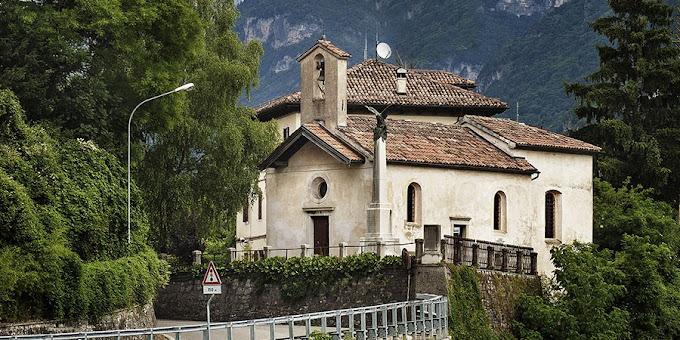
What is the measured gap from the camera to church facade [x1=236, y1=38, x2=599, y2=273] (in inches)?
2133

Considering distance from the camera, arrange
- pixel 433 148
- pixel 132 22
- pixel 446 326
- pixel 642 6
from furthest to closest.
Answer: pixel 642 6
pixel 433 148
pixel 132 22
pixel 446 326

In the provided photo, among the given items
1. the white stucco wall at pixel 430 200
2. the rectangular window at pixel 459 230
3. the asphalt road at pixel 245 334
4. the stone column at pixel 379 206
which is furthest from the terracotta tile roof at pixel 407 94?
the asphalt road at pixel 245 334

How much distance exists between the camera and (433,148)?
186 feet

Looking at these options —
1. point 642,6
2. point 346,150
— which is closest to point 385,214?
point 346,150

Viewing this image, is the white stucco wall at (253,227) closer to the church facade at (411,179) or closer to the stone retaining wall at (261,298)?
the church facade at (411,179)

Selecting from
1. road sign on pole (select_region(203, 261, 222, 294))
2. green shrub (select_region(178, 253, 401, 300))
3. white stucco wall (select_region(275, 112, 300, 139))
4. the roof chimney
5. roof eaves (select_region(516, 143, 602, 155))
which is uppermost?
the roof chimney

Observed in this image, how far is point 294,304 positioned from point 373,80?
22.5m

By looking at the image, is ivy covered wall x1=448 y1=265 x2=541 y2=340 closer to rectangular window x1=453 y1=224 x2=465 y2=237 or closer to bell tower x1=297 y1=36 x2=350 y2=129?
rectangular window x1=453 y1=224 x2=465 y2=237

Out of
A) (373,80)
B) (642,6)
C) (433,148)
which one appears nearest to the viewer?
(433,148)

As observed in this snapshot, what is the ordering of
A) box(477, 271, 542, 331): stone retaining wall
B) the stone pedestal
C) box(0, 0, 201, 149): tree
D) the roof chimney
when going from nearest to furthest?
box(0, 0, 201, 149): tree
box(477, 271, 542, 331): stone retaining wall
the stone pedestal
the roof chimney

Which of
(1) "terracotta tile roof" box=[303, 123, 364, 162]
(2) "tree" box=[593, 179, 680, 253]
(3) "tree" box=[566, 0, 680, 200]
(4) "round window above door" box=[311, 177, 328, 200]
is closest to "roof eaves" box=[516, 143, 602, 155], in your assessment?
(2) "tree" box=[593, 179, 680, 253]

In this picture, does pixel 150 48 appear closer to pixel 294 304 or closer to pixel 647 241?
pixel 294 304

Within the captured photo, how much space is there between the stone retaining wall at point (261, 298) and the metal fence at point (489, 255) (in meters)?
2.16

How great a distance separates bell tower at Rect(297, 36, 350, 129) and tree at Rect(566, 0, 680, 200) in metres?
18.5
